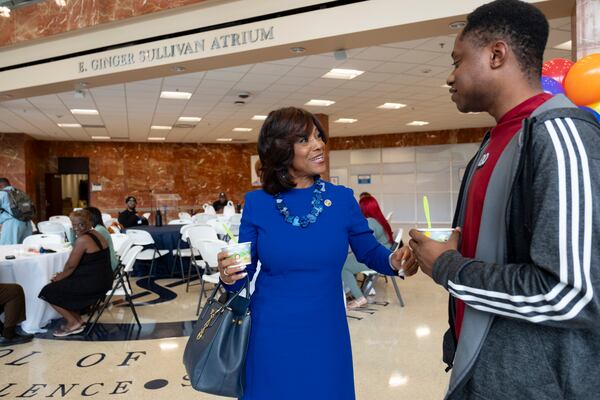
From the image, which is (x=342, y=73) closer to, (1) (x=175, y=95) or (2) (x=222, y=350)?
(1) (x=175, y=95)

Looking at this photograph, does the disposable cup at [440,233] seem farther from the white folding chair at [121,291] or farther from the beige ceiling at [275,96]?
the beige ceiling at [275,96]

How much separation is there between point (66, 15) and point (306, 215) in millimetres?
7551

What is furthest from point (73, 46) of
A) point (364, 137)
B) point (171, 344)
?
point (364, 137)

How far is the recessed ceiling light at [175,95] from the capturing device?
A: 30.5 ft

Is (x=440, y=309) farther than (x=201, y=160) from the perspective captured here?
No

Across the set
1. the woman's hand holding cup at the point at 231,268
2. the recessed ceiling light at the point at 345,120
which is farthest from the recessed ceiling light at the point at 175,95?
the woman's hand holding cup at the point at 231,268

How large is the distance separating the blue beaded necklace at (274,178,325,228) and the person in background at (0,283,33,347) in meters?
4.08

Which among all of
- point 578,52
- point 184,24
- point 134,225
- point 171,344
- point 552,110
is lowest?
point 171,344

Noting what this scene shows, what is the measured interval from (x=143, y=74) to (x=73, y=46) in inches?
53.2

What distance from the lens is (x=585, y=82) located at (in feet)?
8.06

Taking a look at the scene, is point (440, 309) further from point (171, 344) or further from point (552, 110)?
point (552, 110)

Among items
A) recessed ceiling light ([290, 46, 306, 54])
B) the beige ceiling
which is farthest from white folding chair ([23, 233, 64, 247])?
recessed ceiling light ([290, 46, 306, 54])

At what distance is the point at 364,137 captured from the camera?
17.8 m

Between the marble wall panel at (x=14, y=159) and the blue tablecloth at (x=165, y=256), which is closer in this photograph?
the blue tablecloth at (x=165, y=256)
